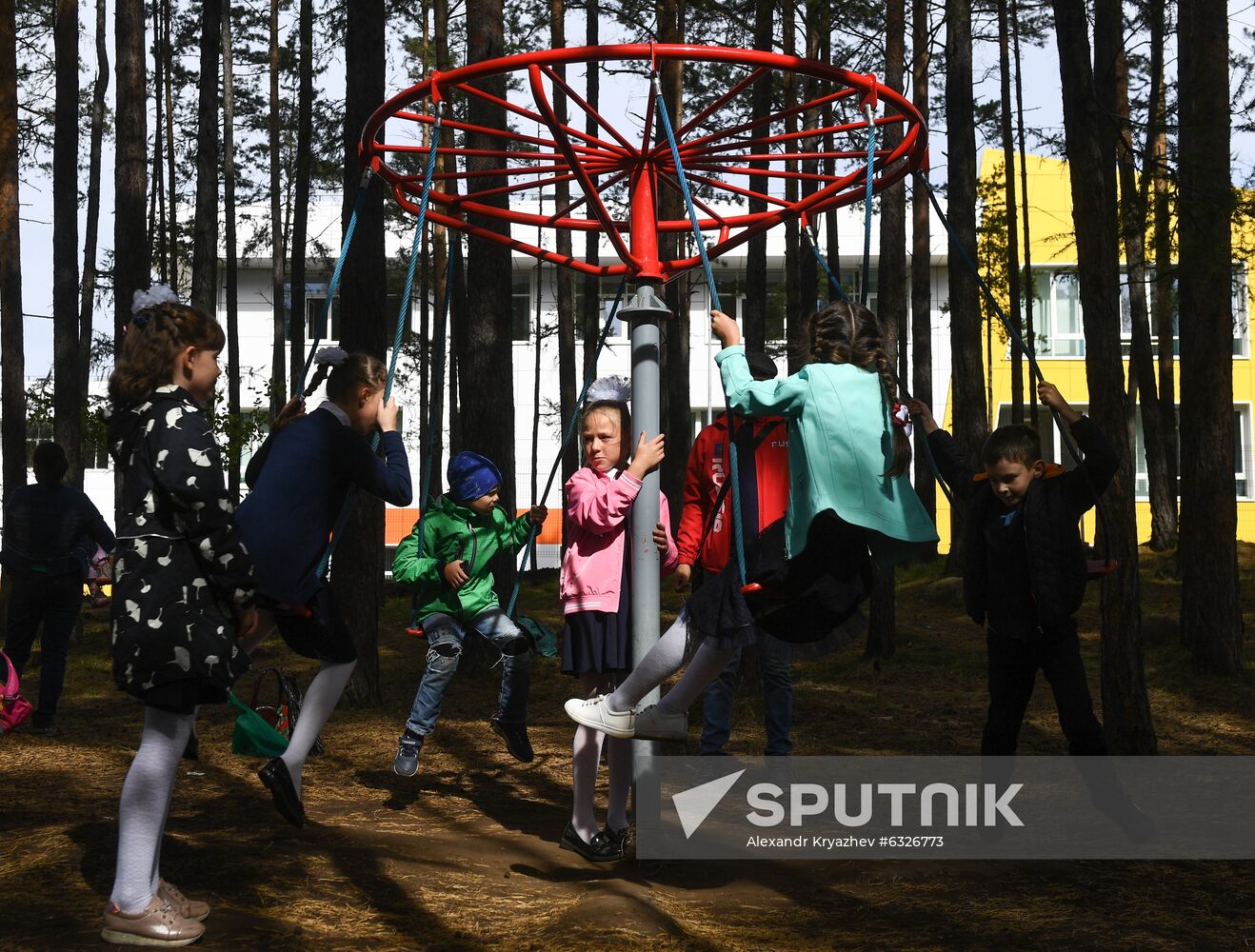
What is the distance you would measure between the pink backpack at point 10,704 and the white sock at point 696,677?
5076 millimetres

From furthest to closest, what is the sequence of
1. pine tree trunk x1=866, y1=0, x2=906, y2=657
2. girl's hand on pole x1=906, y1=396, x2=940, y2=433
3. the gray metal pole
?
pine tree trunk x1=866, y1=0, x2=906, y2=657 < the gray metal pole < girl's hand on pole x1=906, y1=396, x2=940, y2=433

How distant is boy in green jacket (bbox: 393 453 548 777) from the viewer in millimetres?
6246

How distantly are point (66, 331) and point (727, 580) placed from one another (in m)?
14.4

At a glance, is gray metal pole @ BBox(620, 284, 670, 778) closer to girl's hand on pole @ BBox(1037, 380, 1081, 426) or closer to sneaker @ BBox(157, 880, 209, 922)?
girl's hand on pole @ BBox(1037, 380, 1081, 426)

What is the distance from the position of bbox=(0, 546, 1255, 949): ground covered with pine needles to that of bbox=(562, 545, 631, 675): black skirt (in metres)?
0.75

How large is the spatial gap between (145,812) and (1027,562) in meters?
3.37

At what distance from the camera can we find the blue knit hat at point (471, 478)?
6.28 meters

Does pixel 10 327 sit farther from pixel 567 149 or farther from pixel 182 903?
pixel 182 903

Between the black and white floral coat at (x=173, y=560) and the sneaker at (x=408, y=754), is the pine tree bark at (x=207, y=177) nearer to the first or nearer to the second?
the sneaker at (x=408, y=754)

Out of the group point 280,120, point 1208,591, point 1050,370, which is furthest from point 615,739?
point 1050,370

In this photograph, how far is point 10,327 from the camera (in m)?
15.3

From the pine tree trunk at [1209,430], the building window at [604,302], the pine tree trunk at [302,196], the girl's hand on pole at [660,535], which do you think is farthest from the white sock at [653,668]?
the building window at [604,302]

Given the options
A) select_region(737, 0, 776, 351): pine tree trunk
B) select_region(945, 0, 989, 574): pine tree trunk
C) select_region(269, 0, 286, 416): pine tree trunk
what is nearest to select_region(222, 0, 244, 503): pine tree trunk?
select_region(269, 0, 286, 416): pine tree trunk

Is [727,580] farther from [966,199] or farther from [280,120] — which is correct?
[280,120]
